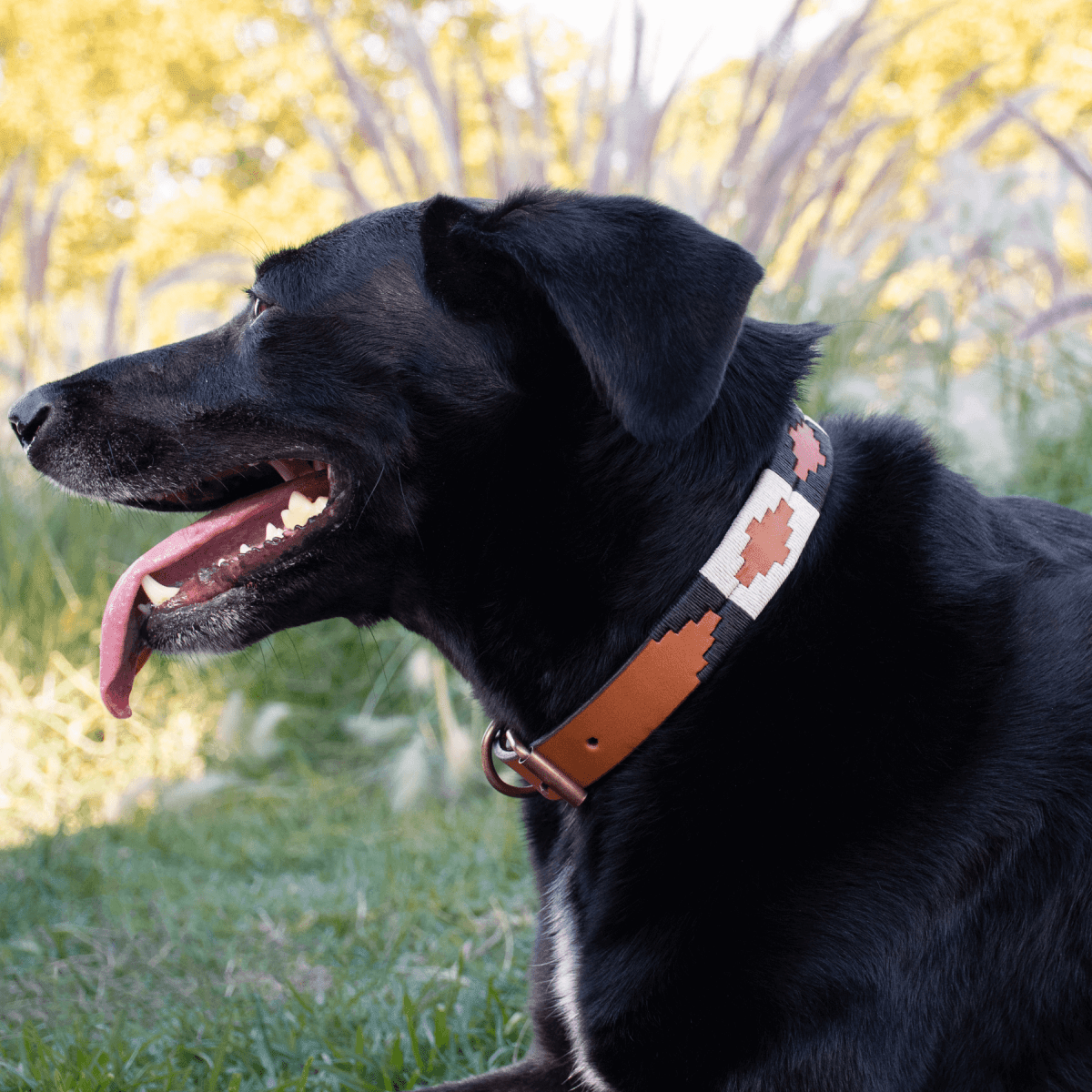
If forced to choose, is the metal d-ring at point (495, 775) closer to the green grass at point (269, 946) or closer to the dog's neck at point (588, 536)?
the dog's neck at point (588, 536)

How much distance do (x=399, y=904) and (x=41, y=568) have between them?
3068mm

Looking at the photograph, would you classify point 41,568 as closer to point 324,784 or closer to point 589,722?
point 324,784

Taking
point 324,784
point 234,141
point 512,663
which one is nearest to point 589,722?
point 512,663

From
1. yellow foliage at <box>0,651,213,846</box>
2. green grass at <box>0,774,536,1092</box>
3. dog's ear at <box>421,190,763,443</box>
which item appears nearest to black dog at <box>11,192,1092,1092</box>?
dog's ear at <box>421,190,763,443</box>

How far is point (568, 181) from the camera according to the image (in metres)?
5.19

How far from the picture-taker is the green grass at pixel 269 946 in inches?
73.8

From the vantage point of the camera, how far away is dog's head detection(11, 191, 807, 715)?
1406mm

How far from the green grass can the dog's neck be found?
2.53 feet

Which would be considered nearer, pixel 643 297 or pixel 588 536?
pixel 643 297

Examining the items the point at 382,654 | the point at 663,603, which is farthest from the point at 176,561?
the point at 382,654

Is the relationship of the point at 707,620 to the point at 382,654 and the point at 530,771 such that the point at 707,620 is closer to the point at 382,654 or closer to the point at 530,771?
the point at 530,771

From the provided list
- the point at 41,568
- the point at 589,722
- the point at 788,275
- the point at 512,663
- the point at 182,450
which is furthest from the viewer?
the point at 41,568

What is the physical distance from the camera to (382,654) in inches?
182

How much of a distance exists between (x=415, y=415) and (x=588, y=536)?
0.36 m
